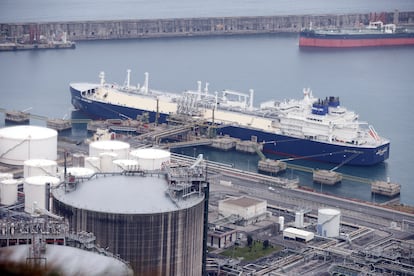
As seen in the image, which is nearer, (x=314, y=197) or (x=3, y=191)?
(x=3, y=191)

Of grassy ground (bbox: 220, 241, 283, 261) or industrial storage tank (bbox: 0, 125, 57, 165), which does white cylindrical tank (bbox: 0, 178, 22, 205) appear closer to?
industrial storage tank (bbox: 0, 125, 57, 165)

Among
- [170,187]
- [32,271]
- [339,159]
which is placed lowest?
[339,159]

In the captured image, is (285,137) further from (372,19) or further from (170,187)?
(372,19)

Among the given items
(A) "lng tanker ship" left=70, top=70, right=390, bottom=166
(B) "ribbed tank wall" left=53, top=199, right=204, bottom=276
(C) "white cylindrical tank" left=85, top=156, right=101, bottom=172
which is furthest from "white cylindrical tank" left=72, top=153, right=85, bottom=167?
(A) "lng tanker ship" left=70, top=70, right=390, bottom=166

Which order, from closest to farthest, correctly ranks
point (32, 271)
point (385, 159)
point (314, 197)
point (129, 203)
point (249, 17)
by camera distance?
point (32, 271) → point (129, 203) → point (314, 197) → point (385, 159) → point (249, 17)

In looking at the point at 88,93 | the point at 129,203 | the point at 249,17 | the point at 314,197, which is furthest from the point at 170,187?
the point at 249,17

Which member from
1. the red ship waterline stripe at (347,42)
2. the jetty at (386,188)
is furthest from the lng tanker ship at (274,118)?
the red ship waterline stripe at (347,42)

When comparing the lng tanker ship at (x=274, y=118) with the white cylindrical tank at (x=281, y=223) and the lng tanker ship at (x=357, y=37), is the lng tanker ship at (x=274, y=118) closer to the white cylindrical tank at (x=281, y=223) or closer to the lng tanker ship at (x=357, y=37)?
the white cylindrical tank at (x=281, y=223)

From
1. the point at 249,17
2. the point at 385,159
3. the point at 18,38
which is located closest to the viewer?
the point at 385,159
